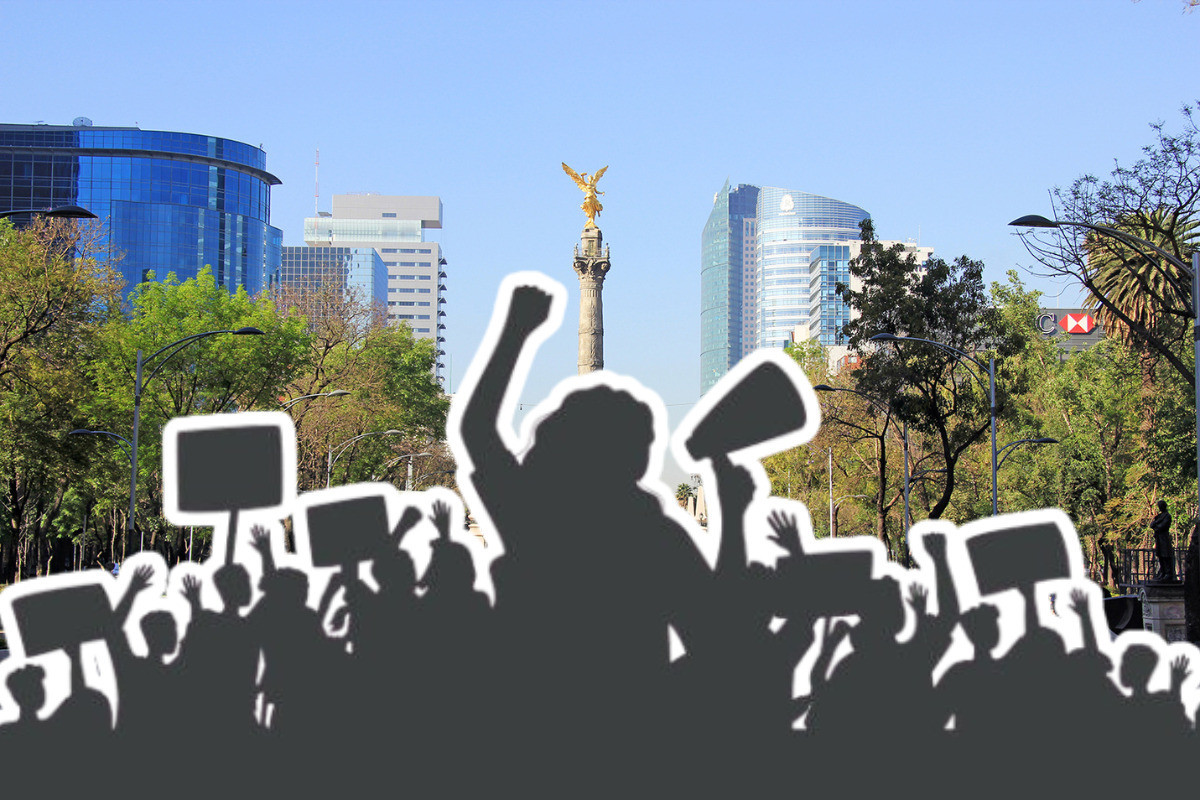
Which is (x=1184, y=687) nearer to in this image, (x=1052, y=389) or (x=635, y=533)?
(x=635, y=533)

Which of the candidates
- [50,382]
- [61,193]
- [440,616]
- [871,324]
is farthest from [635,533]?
[61,193]

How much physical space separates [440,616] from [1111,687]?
586 centimetres

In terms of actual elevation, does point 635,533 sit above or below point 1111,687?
above

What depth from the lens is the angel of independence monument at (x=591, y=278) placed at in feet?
199

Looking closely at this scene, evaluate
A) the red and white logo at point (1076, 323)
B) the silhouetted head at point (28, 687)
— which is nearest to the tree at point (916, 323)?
the silhouetted head at point (28, 687)

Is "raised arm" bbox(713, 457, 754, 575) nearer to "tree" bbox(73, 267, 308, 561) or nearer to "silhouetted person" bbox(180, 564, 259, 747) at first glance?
"silhouetted person" bbox(180, 564, 259, 747)

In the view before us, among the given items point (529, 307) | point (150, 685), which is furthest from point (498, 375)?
point (150, 685)

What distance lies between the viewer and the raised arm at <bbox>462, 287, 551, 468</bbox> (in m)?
11.5

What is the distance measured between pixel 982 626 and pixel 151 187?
12675 cm

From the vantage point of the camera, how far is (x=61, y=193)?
122875 mm

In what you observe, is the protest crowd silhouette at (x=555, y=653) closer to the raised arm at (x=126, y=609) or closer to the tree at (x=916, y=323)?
the raised arm at (x=126, y=609)

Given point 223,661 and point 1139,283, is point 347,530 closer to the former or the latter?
point 223,661

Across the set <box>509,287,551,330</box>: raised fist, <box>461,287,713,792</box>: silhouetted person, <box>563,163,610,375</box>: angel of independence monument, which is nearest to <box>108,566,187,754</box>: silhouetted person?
<box>461,287,713,792</box>: silhouetted person

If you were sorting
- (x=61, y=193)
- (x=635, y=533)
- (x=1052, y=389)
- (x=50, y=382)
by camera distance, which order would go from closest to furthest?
(x=635, y=533) → (x=50, y=382) → (x=1052, y=389) → (x=61, y=193)
